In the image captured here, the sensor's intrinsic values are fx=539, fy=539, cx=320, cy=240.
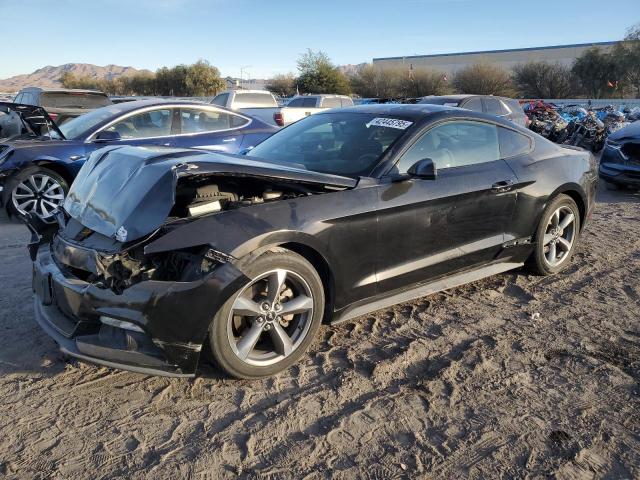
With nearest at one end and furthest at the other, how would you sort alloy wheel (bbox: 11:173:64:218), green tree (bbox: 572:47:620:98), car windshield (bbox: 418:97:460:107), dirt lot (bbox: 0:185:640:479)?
dirt lot (bbox: 0:185:640:479) → alloy wheel (bbox: 11:173:64:218) → car windshield (bbox: 418:97:460:107) → green tree (bbox: 572:47:620:98)

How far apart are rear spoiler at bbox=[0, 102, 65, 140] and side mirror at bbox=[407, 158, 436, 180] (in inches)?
221

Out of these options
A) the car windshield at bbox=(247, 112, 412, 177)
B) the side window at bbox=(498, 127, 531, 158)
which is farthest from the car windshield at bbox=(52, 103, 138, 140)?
the side window at bbox=(498, 127, 531, 158)

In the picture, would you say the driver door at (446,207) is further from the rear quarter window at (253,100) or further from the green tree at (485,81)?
the green tree at (485,81)

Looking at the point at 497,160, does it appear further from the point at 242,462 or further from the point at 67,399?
the point at 67,399

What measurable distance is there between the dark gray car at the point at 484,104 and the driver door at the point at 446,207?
7.76 metres

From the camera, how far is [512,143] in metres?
4.70

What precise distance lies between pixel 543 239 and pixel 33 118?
6752mm

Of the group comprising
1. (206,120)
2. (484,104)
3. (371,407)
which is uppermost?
(206,120)

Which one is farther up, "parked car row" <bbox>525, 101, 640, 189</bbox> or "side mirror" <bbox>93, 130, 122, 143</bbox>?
"side mirror" <bbox>93, 130, 122, 143</bbox>

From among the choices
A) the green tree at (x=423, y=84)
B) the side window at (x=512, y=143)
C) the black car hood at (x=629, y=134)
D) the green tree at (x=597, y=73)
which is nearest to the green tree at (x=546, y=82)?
the green tree at (x=597, y=73)

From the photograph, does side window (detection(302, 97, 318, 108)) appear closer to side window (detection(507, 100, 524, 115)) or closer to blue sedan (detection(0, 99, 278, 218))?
side window (detection(507, 100, 524, 115))

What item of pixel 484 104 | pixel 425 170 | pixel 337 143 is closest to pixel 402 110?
pixel 337 143

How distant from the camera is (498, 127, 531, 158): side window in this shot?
462 centimetres

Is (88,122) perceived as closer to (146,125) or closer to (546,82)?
(146,125)
